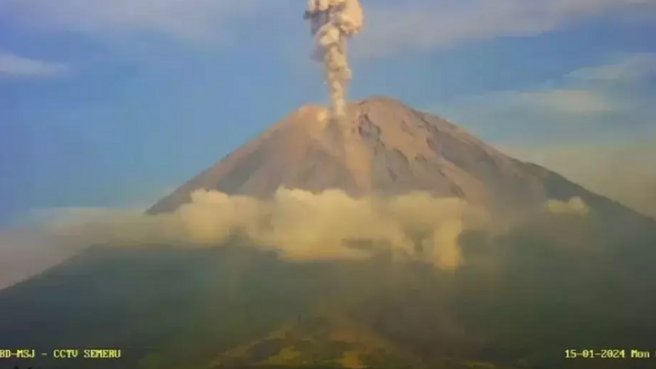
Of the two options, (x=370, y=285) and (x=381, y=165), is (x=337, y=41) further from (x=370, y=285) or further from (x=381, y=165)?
(x=370, y=285)

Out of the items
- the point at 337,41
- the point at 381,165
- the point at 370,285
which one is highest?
the point at 337,41

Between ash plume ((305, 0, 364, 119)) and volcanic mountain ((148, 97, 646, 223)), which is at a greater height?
ash plume ((305, 0, 364, 119))

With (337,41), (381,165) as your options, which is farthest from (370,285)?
(337,41)

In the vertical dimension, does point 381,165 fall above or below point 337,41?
below

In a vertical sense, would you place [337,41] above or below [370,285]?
above
